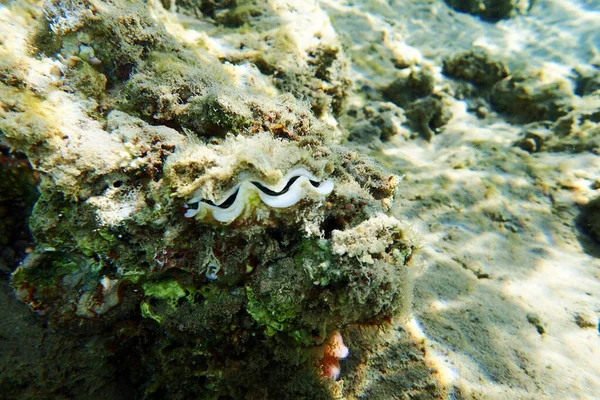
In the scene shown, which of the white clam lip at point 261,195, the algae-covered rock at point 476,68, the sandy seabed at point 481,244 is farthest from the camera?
the algae-covered rock at point 476,68

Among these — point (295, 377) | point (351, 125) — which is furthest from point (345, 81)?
point (295, 377)

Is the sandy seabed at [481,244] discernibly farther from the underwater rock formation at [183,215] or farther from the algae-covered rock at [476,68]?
the underwater rock formation at [183,215]

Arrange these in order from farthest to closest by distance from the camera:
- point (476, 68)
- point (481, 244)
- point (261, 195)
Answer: point (476, 68) < point (481, 244) < point (261, 195)

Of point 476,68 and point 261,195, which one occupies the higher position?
point 261,195

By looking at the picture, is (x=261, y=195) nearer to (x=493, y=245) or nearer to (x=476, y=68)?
(x=493, y=245)

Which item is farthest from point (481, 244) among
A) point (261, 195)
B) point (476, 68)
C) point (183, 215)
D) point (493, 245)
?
point (476, 68)

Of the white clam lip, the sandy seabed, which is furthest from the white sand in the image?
the white clam lip

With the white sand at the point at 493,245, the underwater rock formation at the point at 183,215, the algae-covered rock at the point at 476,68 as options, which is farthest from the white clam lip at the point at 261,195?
the algae-covered rock at the point at 476,68
